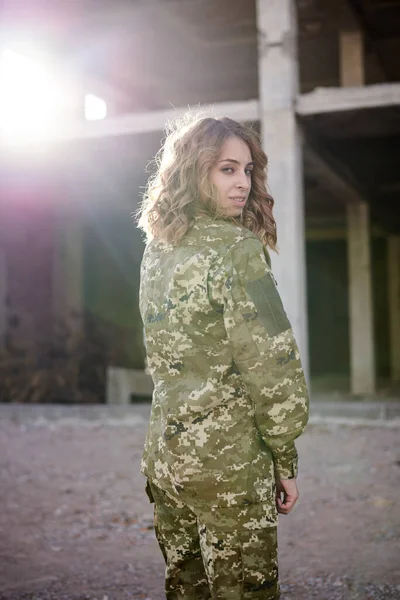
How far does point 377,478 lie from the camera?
594 centimetres

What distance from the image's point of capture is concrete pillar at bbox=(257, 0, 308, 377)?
819cm

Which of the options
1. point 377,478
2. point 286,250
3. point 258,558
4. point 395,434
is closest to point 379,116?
point 286,250

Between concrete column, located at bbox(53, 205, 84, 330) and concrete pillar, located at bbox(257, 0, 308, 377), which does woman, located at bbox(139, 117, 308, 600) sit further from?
concrete column, located at bbox(53, 205, 84, 330)

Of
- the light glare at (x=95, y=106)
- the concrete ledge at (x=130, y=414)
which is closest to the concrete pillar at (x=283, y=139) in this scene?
the concrete ledge at (x=130, y=414)

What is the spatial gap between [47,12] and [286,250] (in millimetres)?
5128

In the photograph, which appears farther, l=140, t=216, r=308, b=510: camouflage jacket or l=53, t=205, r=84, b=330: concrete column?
l=53, t=205, r=84, b=330: concrete column

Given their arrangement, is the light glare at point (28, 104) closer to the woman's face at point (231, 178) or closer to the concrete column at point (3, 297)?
the concrete column at point (3, 297)

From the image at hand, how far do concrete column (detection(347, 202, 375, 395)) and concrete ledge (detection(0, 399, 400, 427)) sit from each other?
9.80 feet

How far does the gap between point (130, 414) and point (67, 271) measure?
4965mm

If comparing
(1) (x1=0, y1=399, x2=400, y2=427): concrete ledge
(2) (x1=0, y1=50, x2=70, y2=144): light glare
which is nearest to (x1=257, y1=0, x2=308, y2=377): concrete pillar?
(1) (x1=0, y1=399, x2=400, y2=427): concrete ledge

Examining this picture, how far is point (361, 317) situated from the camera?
12344 millimetres

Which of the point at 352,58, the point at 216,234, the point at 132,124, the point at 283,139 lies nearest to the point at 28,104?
the point at 132,124

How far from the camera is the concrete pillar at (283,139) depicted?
26.9 ft

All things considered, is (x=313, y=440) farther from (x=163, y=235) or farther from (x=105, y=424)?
(x=163, y=235)
